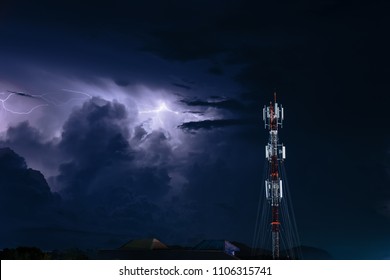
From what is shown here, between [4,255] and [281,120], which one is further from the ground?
[281,120]
